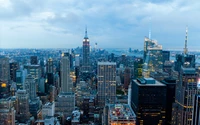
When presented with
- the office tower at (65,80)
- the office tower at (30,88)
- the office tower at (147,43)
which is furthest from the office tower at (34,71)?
the office tower at (147,43)

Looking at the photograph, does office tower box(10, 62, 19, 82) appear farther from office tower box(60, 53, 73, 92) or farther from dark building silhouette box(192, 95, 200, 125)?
dark building silhouette box(192, 95, 200, 125)

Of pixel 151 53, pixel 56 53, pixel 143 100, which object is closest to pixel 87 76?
pixel 151 53

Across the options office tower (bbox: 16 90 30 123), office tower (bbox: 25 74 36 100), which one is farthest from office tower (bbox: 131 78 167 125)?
office tower (bbox: 25 74 36 100)

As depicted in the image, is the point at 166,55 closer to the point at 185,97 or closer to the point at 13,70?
the point at 185,97

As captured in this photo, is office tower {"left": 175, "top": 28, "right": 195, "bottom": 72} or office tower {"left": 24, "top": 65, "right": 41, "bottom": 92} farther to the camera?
office tower {"left": 24, "top": 65, "right": 41, "bottom": 92}

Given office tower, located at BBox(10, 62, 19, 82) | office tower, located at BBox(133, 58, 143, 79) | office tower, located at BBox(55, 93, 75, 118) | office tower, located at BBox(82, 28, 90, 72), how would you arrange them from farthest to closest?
office tower, located at BBox(82, 28, 90, 72) → office tower, located at BBox(133, 58, 143, 79) → office tower, located at BBox(10, 62, 19, 82) → office tower, located at BBox(55, 93, 75, 118)
